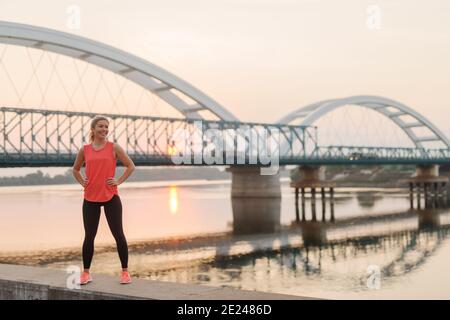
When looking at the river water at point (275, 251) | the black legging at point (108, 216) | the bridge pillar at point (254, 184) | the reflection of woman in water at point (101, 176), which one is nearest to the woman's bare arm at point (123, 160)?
the reflection of woman in water at point (101, 176)

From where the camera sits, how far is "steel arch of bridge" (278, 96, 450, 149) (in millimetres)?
92100

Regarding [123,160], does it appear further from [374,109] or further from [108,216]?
[374,109]

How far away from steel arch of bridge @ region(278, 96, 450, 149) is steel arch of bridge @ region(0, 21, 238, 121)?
21.4 meters

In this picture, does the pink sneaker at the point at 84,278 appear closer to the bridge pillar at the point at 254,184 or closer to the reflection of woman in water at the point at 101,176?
the reflection of woman in water at the point at 101,176

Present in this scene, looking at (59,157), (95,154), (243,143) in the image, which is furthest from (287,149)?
(95,154)

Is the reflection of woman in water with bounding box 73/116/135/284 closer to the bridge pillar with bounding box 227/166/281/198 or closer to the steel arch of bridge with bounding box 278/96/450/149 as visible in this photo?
the bridge pillar with bounding box 227/166/281/198

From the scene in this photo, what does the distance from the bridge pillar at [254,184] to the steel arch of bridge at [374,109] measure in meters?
14.1

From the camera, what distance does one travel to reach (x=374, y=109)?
100 meters

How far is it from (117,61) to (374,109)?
53900 millimetres

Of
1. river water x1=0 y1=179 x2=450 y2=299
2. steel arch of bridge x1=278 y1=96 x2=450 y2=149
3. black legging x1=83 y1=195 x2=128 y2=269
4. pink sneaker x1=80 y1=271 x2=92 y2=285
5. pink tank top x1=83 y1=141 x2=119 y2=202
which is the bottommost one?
river water x1=0 y1=179 x2=450 y2=299

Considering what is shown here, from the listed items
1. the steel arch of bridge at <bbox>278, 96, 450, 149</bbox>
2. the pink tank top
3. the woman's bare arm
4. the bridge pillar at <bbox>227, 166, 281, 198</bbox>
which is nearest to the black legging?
the pink tank top

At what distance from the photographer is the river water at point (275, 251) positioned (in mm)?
22188

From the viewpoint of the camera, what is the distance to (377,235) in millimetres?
40969

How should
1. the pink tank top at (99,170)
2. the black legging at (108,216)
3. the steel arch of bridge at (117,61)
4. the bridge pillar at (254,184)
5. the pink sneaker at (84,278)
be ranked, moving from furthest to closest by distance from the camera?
the bridge pillar at (254,184)
the steel arch of bridge at (117,61)
the pink sneaker at (84,278)
the black legging at (108,216)
the pink tank top at (99,170)
